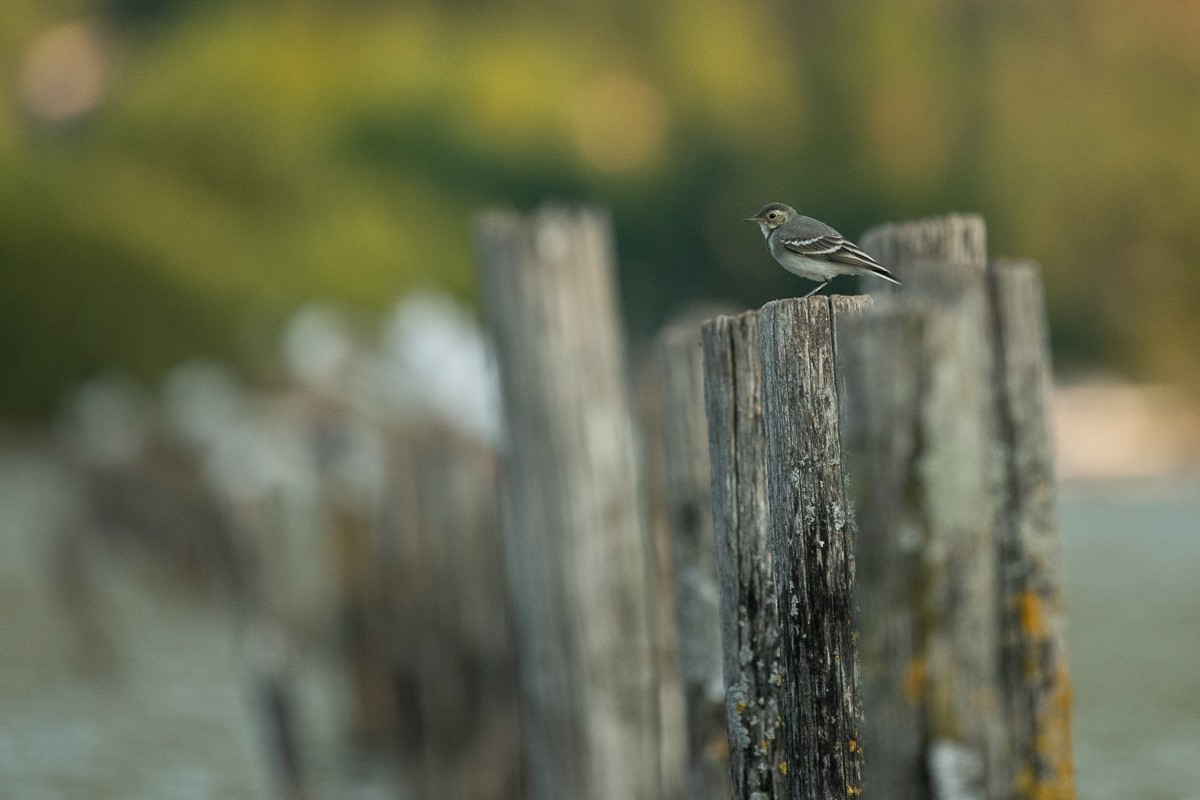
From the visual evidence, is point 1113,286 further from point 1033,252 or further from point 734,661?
point 734,661

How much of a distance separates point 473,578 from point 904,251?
341 cm

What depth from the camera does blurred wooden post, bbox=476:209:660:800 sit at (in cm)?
470

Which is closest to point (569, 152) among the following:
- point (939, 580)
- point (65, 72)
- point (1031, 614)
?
point (65, 72)

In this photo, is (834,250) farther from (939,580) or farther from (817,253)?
(939,580)

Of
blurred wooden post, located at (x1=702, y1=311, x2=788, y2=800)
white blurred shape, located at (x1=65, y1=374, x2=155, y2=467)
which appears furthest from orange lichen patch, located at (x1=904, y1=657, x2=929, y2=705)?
white blurred shape, located at (x1=65, y1=374, x2=155, y2=467)

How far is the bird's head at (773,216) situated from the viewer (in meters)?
3.50

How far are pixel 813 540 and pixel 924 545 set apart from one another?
0.19m

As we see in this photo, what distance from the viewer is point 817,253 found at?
3.19 metres

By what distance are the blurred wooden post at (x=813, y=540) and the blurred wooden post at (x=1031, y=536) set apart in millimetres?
493

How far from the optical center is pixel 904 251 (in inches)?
133

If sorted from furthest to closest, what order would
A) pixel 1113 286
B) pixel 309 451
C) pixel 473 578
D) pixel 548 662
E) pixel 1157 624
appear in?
pixel 1113 286 → pixel 1157 624 → pixel 309 451 → pixel 473 578 → pixel 548 662

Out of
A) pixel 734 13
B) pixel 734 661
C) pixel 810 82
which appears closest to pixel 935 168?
pixel 810 82

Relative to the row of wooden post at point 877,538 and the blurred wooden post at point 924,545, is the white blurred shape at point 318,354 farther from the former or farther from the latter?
the blurred wooden post at point 924,545

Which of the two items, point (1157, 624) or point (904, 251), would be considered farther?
point (1157, 624)
